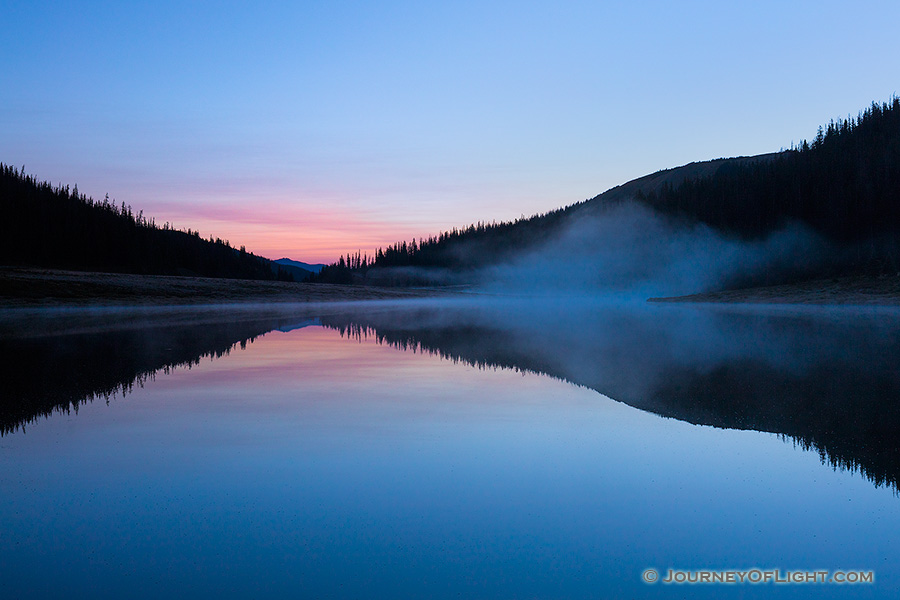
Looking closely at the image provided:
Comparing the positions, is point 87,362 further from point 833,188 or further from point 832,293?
point 833,188

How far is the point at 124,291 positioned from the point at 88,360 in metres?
33.7

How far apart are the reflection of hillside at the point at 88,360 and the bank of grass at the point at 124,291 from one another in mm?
18649

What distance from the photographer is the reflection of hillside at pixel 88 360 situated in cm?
893

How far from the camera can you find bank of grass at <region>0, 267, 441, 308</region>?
37.9 metres

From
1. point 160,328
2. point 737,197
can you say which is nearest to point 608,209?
point 737,197

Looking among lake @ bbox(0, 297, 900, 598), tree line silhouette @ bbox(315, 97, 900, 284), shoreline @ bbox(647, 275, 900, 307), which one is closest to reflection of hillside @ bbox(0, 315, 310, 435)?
lake @ bbox(0, 297, 900, 598)

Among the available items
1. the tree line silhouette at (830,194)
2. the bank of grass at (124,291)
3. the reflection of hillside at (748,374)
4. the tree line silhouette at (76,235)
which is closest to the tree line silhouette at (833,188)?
the tree line silhouette at (830,194)

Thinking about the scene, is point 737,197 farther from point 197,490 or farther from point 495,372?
point 197,490

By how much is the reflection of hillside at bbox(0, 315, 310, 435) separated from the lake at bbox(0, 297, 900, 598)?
4.4 inches

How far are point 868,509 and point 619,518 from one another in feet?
6.51

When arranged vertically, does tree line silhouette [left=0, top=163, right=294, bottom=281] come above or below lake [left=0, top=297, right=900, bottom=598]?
above

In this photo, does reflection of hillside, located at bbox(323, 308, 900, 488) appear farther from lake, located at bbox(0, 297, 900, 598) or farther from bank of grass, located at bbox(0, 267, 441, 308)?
bank of grass, located at bbox(0, 267, 441, 308)

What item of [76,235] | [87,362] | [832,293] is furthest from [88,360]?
[76,235]

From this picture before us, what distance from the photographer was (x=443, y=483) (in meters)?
5.37
